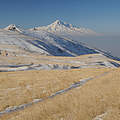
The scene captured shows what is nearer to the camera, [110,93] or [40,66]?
[110,93]

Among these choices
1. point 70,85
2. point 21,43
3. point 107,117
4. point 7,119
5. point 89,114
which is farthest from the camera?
point 21,43

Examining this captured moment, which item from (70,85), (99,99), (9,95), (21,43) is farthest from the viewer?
(21,43)

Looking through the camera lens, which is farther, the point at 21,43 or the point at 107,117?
the point at 21,43

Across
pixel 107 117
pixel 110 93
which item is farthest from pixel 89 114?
pixel 110 93

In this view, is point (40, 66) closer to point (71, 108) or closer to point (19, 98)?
point (19, 98)

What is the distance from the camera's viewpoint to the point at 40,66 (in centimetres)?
6706

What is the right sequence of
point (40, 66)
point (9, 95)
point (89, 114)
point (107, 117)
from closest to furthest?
1. point (107, 117)
2. point (89, 114)
3. point (9, 95)
4. point (40, 66)

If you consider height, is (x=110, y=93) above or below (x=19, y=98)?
above

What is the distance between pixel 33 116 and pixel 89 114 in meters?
5.40

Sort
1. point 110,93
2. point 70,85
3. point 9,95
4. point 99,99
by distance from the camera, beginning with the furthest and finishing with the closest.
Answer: point 70,85 → point 9,95 → point 110,93 → point 99,99

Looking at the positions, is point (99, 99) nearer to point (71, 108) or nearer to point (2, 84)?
point (71, 108)

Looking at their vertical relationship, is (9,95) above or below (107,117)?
below

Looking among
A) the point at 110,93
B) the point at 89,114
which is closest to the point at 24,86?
the point at 110,93

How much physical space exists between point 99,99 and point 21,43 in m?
161
